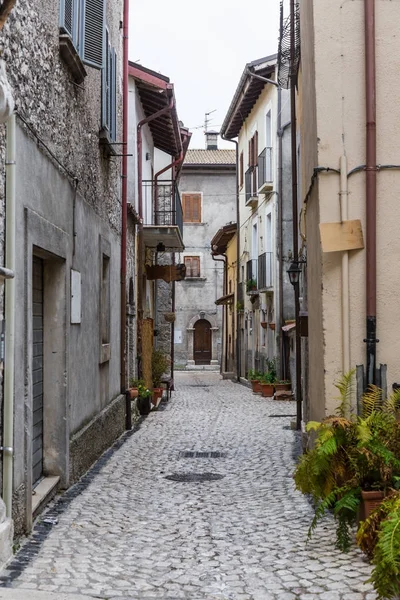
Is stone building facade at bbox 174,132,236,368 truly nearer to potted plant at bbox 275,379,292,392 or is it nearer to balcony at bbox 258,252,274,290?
balcony at bbox 258,252,274,290

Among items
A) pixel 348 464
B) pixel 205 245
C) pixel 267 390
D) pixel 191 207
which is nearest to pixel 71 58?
pixel 348 464

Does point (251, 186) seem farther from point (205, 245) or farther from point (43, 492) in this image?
point (43, 492)

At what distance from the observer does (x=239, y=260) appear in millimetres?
31328

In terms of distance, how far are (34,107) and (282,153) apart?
17.2 metres

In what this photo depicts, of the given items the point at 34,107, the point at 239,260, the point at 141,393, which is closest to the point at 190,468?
the point at 34,107

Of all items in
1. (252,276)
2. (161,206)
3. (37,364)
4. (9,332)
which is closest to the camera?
(9,332)

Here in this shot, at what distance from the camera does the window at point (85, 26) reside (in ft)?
25.7

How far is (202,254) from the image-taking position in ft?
144

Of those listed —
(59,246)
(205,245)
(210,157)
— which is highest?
(210,157)

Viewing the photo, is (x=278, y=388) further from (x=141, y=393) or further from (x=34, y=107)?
(x=34, y=107)

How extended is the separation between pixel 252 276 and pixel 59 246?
2018 centimetres

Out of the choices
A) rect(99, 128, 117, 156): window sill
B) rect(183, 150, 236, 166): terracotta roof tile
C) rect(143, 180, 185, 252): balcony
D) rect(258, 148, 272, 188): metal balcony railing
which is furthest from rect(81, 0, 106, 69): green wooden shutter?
rect(183, 150, 236, 166): terracotta roof tile

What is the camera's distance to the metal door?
23.7 ft

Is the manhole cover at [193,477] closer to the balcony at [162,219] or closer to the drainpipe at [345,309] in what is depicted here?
the drainpipe at [345,309]
